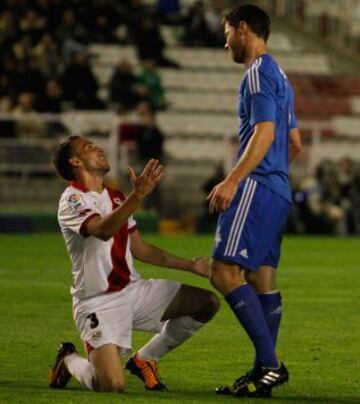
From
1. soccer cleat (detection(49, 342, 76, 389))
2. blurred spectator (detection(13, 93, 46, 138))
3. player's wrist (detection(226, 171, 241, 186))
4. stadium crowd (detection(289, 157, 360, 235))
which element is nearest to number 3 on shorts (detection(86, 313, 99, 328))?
soccer cleat (detection(49, 342, 76, 389))

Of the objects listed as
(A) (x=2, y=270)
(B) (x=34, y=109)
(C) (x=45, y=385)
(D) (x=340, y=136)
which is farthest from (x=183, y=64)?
(C) (x=45, y=385)

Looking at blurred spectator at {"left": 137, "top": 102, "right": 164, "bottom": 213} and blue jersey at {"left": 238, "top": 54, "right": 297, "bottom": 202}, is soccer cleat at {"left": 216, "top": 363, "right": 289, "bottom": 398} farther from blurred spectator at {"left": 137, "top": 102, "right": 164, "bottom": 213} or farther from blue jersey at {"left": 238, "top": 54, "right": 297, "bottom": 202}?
blurred spectator at {"left": 137, "top": 102, "right": 164, "bottom": 213}

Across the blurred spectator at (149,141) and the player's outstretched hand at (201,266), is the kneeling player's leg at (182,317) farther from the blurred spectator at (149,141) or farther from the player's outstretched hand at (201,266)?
the blurred spectator at (149,141)

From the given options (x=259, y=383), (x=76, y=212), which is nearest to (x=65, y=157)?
(x=76, y=212)

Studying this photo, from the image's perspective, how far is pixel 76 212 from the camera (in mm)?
9125

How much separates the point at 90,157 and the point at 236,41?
43.1 inches

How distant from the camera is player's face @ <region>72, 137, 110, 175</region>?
9.32 meters

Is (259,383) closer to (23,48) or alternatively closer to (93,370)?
(93,370)

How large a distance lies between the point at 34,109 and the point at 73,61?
1.39 m

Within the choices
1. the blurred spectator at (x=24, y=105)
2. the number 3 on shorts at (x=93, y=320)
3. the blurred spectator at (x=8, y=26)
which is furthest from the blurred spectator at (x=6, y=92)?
the number 3 on shorts at (x=93, y=320)

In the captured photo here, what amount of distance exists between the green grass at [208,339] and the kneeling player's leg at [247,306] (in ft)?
0.92

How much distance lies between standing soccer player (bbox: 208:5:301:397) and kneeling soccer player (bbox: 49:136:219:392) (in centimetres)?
41

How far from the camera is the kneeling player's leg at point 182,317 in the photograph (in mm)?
9352

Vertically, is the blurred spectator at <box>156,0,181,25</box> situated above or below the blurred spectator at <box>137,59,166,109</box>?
above
